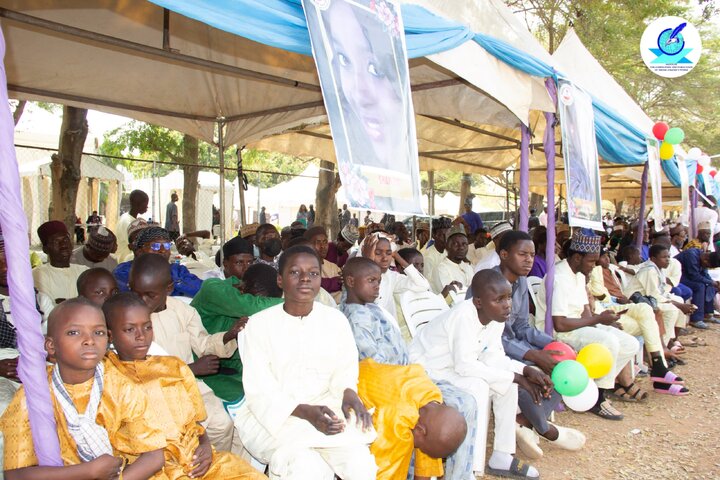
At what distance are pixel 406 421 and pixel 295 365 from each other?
0.59 m

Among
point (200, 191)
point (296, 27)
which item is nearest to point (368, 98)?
point (296, 27)

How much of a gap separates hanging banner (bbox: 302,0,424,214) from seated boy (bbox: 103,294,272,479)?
3.31ft

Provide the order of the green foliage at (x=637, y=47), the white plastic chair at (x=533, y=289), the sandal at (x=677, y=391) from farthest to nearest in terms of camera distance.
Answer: the green foliage at (x=637, y=47), the sandal at (x=677, y=391), the white plastic chair at (x=533, y=289)

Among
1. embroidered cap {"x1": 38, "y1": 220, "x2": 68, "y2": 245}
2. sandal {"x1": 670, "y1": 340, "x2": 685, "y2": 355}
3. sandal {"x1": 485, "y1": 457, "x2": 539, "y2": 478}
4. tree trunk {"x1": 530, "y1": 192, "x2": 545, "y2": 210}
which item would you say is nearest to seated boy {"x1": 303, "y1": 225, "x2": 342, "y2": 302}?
embroidered cap {"x1": 38, "y1": 220, "x2": 68, "y2": 245}

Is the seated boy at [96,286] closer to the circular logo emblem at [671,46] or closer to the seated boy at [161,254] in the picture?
the seated boy at [161,254]

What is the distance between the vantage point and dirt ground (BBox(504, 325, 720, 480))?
3.74m

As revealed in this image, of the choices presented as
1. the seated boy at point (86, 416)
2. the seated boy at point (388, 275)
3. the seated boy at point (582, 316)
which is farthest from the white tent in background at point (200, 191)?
the seated boy at point (86, 416)

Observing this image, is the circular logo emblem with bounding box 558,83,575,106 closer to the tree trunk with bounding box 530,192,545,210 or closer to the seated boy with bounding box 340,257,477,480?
the seated boy with bounding box 340,257,477,480

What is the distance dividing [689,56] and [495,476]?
8270mm

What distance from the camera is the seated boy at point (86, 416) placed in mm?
1788

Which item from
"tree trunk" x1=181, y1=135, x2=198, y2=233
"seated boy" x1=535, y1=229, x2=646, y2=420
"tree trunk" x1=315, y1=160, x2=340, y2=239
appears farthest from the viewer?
"tree trunk" x1=181, y1=135, x2=198, y2=233

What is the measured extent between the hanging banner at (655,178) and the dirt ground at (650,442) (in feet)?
6.87

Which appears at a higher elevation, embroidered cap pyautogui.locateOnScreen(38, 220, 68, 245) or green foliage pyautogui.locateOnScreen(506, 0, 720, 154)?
green foliage pyautogui.locateOnScreen(506, 0, 720, 154)

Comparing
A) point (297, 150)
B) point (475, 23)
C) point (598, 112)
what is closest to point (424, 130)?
point (297, 150)
